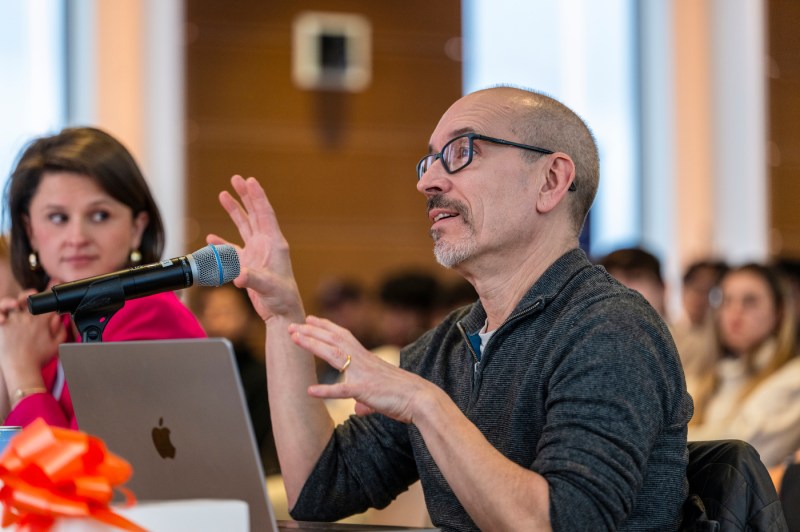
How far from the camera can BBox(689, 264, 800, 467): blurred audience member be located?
3725mm

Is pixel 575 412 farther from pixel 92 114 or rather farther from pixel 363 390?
pixel 92 114

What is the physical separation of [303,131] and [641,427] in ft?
16.8

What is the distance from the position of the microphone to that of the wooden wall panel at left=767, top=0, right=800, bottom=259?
590 centimetres

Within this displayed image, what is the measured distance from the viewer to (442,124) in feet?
6.24

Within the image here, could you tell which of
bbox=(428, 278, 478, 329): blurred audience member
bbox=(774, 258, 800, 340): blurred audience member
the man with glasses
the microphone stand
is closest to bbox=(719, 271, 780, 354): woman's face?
bbox=(774, 258, 800, 340): blurred audience member

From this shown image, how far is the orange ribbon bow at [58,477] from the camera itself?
1.13m

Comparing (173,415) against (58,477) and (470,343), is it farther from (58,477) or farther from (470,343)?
(470,343)

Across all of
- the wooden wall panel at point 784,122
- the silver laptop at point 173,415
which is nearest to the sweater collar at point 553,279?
the silver laptop at point 173,415

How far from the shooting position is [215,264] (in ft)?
5.57

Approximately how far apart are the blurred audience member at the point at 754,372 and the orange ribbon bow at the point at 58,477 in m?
2.96

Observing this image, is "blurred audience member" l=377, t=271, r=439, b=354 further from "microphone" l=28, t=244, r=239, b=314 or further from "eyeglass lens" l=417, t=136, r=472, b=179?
"microphone" l=28, t=244, r=239, b=314

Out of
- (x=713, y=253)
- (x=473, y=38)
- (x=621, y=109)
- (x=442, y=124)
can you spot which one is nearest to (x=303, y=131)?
(x=473, y=38)

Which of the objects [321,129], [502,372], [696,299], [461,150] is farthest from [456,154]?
[321,129]

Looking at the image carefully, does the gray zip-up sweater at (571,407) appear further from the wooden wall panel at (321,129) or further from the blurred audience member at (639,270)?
the wooden wall panel at (321,129)
